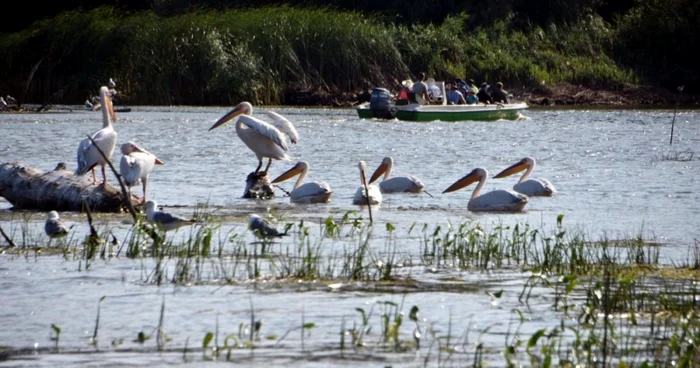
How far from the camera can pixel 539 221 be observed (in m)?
11.0

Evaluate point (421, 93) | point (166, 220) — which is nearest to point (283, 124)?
point (166, 220)

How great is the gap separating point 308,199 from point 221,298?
572 cm

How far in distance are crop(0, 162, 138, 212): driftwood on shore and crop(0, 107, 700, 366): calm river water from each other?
0.82ft

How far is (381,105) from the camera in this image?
30297mm

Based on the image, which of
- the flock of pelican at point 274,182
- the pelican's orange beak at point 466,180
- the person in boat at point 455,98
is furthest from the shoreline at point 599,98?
the pelican's orange beak at point 466,180

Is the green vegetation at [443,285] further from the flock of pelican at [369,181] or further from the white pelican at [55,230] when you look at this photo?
the flock of pelican at [369,181]

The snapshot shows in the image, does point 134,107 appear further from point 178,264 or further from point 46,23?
point 178,264

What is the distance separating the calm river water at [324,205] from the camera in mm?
6094

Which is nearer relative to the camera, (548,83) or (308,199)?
(308,199)

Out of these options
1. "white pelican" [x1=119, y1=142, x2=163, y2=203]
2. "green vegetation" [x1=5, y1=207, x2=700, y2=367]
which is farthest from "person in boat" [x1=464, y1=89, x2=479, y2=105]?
"green vegetation" [x1=5, y1=207, x2=700, y2=367]

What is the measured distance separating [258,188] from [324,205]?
0.99 m

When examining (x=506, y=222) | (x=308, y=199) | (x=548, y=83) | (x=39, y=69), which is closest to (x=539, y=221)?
(x=506, y=222)

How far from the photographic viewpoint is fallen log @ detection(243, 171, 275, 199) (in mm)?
12898

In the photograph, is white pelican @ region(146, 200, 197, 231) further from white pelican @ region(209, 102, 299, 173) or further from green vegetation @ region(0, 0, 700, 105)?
green vegetation @ region(0, 0, 700, 105)
